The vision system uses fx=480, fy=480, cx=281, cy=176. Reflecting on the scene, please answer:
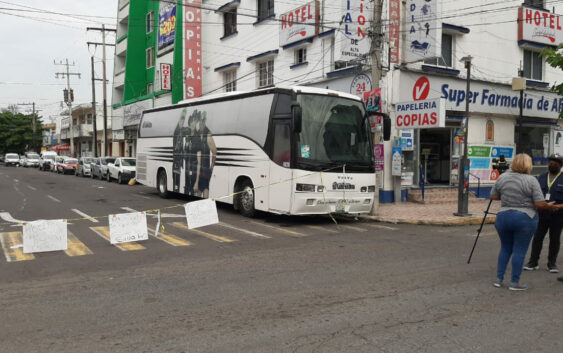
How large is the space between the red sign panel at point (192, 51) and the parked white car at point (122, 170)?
5.29m

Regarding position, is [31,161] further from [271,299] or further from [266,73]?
[271,299]

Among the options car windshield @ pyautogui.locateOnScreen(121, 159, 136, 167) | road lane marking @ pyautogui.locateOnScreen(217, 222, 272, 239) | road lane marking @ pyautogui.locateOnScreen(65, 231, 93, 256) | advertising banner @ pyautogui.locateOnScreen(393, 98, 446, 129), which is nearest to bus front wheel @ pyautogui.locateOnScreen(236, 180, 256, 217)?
road lane marking @ pyautogui.locateOnScreen(217, 222, 272, 239)

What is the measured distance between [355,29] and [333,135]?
5.72 meters

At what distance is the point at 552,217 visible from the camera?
7270 millimetres

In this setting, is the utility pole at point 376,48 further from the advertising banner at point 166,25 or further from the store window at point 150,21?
the store window at point 150,21

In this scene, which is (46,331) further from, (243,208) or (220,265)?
(243,208)

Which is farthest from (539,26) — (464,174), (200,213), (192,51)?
(200,213)

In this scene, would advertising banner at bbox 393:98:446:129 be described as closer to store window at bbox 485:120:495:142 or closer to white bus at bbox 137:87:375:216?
white bus at bbox 137:87:375:216

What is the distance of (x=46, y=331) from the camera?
462 centimetres

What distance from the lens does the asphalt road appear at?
437cm

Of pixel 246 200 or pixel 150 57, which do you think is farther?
pixel 150 57

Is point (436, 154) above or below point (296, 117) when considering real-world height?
below

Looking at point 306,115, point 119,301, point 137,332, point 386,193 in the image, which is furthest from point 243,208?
point 137,332

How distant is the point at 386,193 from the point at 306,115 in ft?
21.6
